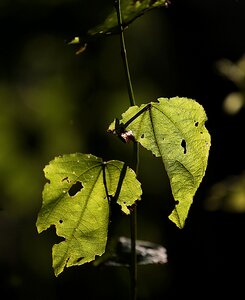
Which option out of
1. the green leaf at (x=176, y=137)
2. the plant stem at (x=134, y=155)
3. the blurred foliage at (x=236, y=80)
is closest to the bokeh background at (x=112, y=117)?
the blurred foliage at (x=236, y=80)

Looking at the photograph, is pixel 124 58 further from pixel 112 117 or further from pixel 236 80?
pixel 112 117

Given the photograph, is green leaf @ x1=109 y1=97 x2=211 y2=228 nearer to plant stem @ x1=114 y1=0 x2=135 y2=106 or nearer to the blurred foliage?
plant stem @ x1=114 y1=0 x2=135 y2=106

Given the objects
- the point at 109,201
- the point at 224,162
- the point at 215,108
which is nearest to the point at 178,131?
the point at 109,201

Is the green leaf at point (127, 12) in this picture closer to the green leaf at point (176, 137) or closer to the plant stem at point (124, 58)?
the plant stem at point (124, 58)

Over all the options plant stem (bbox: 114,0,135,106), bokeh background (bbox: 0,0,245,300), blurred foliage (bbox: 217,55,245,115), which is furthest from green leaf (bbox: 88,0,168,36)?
bokeh background (bbox: 0,0,245,300)

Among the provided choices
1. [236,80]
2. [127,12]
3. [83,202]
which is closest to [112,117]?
[236,80]

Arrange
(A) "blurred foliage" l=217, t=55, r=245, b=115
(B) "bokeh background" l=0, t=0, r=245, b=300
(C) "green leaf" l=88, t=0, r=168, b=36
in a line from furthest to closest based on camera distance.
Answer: (B) "bokeh background" l=0, t=0, r=245, b=300 → (A) "blurred foliage" l=217, t=55, r=245, b=115 → (C) "green leaf" l=88, t=0, r=168, b=36
